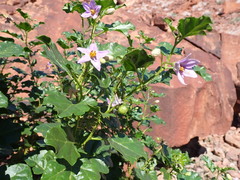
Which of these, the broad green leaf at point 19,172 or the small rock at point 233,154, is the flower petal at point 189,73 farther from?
the small rock at point 233,154

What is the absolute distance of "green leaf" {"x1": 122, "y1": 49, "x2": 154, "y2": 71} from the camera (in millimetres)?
743

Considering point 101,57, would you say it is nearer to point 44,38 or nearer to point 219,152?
point 44,38

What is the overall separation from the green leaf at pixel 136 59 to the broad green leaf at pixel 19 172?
642mm

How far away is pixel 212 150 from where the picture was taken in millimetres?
3566

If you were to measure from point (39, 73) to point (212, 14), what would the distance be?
21.7 ft

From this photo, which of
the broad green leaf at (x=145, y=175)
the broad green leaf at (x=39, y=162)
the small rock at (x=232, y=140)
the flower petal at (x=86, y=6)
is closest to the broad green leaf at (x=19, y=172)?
the broad green leaf at (x=39, y=162)

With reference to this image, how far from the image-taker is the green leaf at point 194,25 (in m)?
0.74

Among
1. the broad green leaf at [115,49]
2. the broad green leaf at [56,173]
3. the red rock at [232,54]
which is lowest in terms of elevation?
the red rock at [232,54]

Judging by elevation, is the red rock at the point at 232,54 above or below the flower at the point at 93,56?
below

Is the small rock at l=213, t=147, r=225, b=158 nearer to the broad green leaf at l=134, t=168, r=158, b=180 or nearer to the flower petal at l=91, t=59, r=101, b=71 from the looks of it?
the broad green leaf at l=134, t=168, r=158, b=180

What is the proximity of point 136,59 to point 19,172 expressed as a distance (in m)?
0.71


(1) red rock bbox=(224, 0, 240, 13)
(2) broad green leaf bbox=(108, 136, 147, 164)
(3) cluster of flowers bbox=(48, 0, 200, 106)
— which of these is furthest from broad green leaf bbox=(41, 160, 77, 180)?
(1) red rock bbox=(224, 0, 240, 13)

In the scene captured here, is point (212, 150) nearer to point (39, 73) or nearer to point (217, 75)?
point (217, 75)

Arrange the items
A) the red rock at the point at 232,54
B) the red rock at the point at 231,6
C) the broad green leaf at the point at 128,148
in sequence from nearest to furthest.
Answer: the broad green leaf at the point at 128,148 → the red rock at the point at 232,54 → the red rock at the point at 231,6
